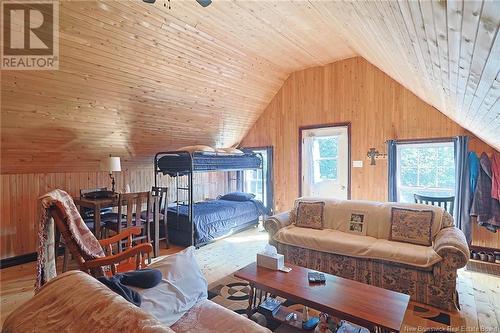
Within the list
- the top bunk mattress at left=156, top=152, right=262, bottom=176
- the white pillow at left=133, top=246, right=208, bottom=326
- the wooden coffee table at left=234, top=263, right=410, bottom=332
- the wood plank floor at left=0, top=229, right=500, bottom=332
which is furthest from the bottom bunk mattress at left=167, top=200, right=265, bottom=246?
the white pillow at left=133, top=246, right=208, bottom=326

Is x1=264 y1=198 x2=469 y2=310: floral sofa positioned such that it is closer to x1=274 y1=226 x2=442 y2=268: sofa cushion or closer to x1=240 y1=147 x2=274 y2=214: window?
x1=274 y1=226 x2=442 y2=268: sofa cushion

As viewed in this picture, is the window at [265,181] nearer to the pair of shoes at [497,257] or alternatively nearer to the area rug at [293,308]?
the area rug at [293,308]

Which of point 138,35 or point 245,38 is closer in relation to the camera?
point 138,35

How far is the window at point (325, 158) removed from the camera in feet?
17.3

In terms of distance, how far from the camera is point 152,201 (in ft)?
13.4

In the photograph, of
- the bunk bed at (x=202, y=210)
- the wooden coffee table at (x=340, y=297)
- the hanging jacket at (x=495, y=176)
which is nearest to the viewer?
the wooden coffee table at (x=340, y=297)

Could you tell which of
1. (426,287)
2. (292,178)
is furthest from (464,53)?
(292,178)

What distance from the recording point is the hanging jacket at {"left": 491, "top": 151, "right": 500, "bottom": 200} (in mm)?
3562

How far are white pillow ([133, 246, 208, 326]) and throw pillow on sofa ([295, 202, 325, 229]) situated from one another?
2.15 metres

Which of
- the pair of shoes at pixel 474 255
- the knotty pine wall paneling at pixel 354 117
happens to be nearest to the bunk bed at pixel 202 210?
the knotty pine wall paneling at pixel 354 117

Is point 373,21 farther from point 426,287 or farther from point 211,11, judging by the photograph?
point 426,287

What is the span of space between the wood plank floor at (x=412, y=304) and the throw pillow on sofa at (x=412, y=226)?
690 millimetres

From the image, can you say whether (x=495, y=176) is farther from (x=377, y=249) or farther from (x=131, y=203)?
(x=131, y=203)

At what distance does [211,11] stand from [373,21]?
74.7 inches
